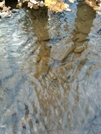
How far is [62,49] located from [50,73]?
1.18 m

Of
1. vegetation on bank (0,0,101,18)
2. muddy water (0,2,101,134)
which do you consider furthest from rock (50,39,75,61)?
vegetation on bank (0,0,101,18)

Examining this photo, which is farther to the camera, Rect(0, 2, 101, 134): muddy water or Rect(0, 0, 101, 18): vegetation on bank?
Rect(0, 0, 101, 18): vegetation on bank

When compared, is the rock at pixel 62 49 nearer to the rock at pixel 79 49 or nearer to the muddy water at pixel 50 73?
the muddy water at pixel 50 73

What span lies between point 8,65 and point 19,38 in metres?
1.39

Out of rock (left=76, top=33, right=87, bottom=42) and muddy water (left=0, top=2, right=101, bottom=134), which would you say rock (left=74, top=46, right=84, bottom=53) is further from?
rock (left=76, top=33, right=87, bottom=42)

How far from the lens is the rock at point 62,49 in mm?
5740

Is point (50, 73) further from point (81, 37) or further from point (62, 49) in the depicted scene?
point (81, 37)

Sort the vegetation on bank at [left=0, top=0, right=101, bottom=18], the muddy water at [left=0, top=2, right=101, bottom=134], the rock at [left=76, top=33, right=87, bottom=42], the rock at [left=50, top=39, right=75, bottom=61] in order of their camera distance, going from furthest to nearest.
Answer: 1. the vegetation on bank at [left=0, top=0, right=101, bottom=18]
2. the rock at [left=76, top=33, right=87, bottom=42]
3. the rock at [left=50, top=39, right=75, bottom=61]
4. the muddy water at [left=0, top=2, right=101, bottom=134]

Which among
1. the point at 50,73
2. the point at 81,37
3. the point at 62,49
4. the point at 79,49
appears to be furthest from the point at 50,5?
the point at 50,73

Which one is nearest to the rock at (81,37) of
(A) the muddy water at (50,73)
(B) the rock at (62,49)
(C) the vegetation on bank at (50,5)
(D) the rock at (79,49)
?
(A) the muddy water at (50,73)

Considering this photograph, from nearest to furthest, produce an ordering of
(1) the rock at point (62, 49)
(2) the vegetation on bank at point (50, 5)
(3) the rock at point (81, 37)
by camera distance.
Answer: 1. (1) the rock at point (62, 49)
2. (3) the rock at point (81, 37)
3. (2) the vegetation on bank at point (50, 5)

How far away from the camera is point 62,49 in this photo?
237 inches

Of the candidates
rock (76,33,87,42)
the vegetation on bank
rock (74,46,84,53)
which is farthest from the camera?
the vegetation on bank

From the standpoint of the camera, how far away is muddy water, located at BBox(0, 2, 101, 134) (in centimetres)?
406
